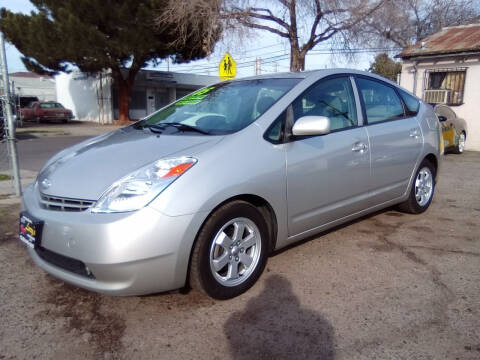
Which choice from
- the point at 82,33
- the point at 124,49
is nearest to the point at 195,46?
the point at 124,49

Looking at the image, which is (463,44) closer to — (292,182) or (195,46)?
(292,182)

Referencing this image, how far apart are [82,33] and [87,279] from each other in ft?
69.2

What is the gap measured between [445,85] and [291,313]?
12.2 metres

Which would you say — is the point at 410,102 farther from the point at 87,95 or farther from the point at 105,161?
the point at 87,95

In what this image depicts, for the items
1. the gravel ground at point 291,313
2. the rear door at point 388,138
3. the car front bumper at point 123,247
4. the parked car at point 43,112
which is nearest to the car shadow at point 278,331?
the gravel ground at point 291,313

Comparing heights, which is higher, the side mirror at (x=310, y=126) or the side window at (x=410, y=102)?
the side window at (x=410, y=102)

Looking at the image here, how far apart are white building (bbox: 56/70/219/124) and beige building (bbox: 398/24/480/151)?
20.7 m

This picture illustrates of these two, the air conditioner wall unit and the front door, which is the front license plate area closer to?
the front door

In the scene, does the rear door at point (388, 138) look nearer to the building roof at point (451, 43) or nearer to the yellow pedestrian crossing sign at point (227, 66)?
the yellow pedestrian crossing sign at point (227, 66)

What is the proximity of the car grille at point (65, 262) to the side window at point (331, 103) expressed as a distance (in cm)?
186

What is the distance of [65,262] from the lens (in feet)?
8.21

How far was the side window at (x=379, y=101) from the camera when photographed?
386cm

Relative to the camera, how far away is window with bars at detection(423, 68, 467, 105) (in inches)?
472

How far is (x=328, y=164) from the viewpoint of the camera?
3.24 meters
